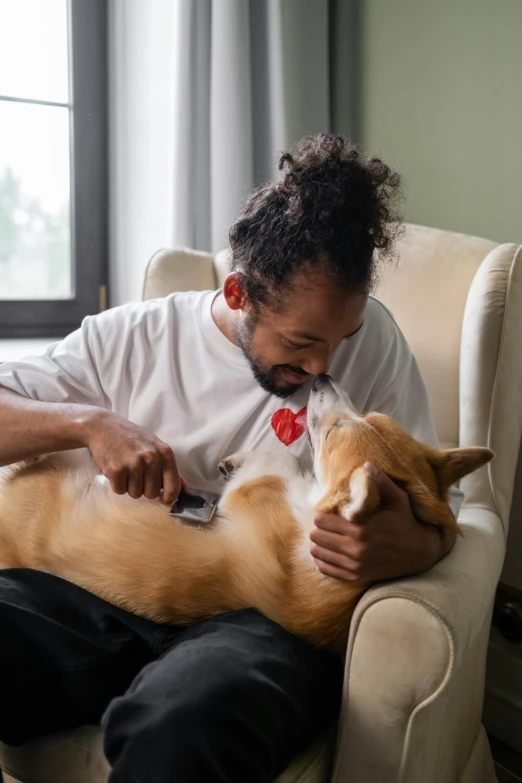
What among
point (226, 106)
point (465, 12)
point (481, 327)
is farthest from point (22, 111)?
point (481, 327)

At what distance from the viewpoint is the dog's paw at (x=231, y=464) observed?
4.98 ft

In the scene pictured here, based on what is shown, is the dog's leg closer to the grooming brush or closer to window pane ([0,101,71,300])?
the grooming brush

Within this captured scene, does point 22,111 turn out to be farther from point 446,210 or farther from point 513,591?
point 513,591

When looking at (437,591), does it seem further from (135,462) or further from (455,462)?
(135,462)

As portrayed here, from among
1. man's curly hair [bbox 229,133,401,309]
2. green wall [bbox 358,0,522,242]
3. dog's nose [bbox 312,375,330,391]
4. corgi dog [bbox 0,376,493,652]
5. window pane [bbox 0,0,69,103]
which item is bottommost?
corgi dog [bbox 0,376,493,652]

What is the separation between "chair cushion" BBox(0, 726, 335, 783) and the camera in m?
1.09

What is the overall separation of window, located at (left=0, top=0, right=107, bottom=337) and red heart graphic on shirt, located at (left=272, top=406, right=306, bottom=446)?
166 cm

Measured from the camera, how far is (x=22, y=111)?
9.20 feet

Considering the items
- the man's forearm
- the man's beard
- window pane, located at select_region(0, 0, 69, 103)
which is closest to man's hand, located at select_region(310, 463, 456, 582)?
the man's beard

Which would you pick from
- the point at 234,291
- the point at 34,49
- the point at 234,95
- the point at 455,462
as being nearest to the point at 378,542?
the point at 455,462

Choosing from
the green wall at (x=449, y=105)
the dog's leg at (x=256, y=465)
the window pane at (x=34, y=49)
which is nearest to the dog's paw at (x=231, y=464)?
the dog's leg at (x=256, y=465)

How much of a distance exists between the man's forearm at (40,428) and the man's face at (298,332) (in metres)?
0.34

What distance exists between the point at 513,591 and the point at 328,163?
136 cm

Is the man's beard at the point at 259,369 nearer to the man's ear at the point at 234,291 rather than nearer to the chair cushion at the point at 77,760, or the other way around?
the man's ear at the point at 234,291
